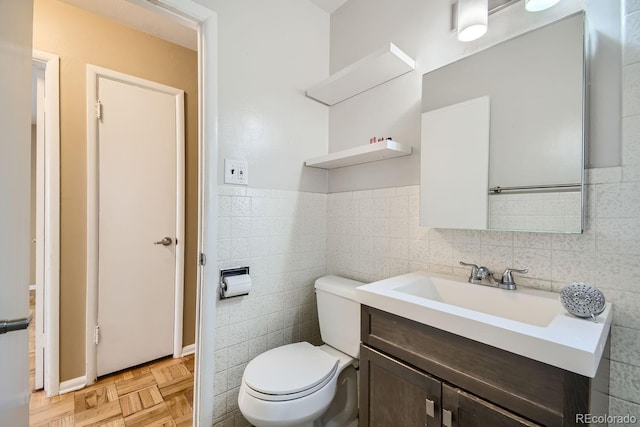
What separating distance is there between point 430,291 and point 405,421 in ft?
1.65

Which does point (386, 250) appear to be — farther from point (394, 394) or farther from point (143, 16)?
point (143, 16)

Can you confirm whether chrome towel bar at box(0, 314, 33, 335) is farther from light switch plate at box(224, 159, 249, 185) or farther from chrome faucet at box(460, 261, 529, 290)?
chrome faucet at box(460, 261, 529, 290)

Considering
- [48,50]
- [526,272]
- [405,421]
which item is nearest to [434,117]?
[526,272]

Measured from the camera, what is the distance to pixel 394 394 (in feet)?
3.16

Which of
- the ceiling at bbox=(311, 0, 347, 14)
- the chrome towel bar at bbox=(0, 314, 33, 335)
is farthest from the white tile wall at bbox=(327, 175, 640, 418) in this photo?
the chrome towel bar at bbox=(0, 314, 33, 335)

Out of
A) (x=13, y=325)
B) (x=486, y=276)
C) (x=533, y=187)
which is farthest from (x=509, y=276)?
(x=13, y=325)

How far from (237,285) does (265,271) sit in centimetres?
21

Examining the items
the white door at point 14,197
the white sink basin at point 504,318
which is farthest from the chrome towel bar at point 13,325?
the white sink basin at point 504,318

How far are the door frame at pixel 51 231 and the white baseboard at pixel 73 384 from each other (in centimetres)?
3

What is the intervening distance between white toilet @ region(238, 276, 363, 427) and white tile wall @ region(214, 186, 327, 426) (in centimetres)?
18

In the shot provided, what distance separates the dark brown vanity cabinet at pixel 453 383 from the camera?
65 centimetres

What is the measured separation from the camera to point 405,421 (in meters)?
0.93

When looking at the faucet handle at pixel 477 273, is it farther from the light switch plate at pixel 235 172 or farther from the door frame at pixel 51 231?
the door frame at pixel 51 231

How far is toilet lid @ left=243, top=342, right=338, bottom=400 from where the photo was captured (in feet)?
3.73
